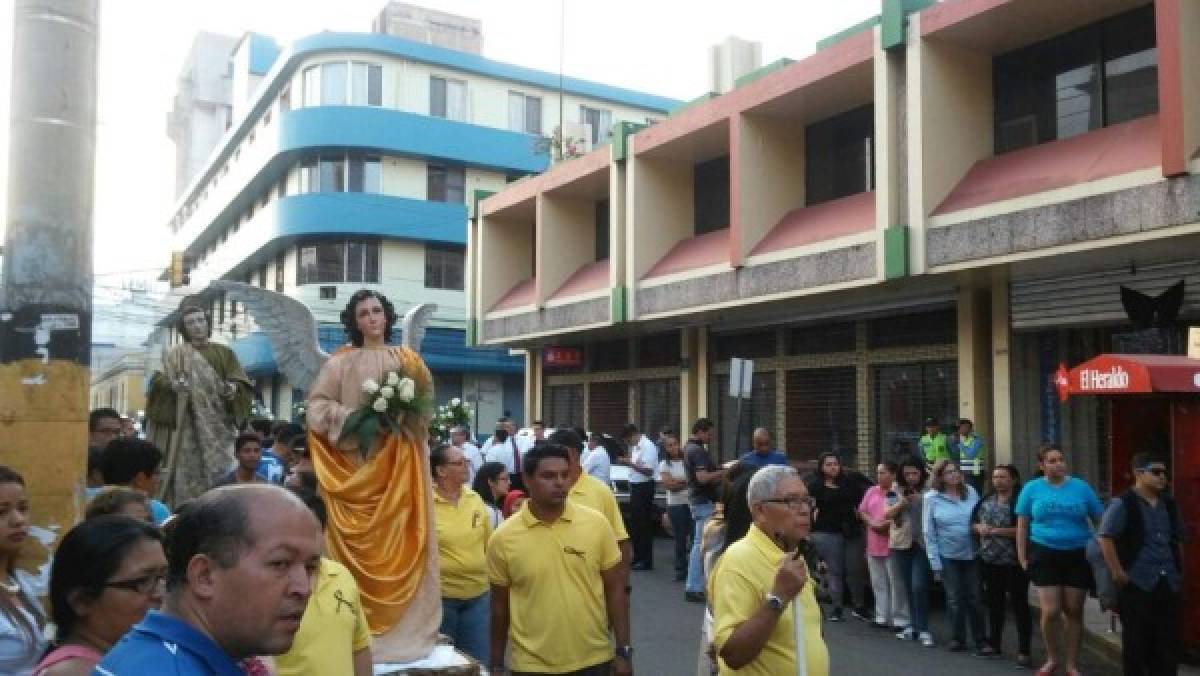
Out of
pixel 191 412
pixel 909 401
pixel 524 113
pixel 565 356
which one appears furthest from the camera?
pixel 524 113

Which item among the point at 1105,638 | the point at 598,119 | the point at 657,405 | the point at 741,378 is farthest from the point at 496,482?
the point at 598,119

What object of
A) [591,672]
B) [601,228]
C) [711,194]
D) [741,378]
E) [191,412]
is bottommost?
[591,672]

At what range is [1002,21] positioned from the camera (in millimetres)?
13320

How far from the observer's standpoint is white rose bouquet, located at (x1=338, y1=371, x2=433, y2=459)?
5.32 metres

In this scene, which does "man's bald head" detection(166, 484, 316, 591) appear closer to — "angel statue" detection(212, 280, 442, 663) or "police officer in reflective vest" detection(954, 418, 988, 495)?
"angel statue" detection(212, 280, 442, 663)

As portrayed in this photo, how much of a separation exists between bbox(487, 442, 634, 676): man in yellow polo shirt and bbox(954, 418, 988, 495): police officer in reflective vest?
1024cm

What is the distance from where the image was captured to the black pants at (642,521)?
14.6 meters

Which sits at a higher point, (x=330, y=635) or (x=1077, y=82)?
(x=1077, y=82)

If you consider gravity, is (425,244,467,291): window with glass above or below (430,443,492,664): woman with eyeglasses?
above

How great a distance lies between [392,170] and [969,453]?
24.3m

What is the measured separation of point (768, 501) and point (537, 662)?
4.58 ft

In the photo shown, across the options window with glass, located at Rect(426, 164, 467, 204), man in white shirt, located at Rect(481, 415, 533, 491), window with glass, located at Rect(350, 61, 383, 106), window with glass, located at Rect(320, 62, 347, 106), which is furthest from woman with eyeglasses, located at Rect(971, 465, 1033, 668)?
window with glass, located at Rect(320, 62, 347, 106)

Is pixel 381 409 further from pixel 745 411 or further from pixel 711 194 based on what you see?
pixel 711 194

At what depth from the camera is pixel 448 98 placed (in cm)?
3559
